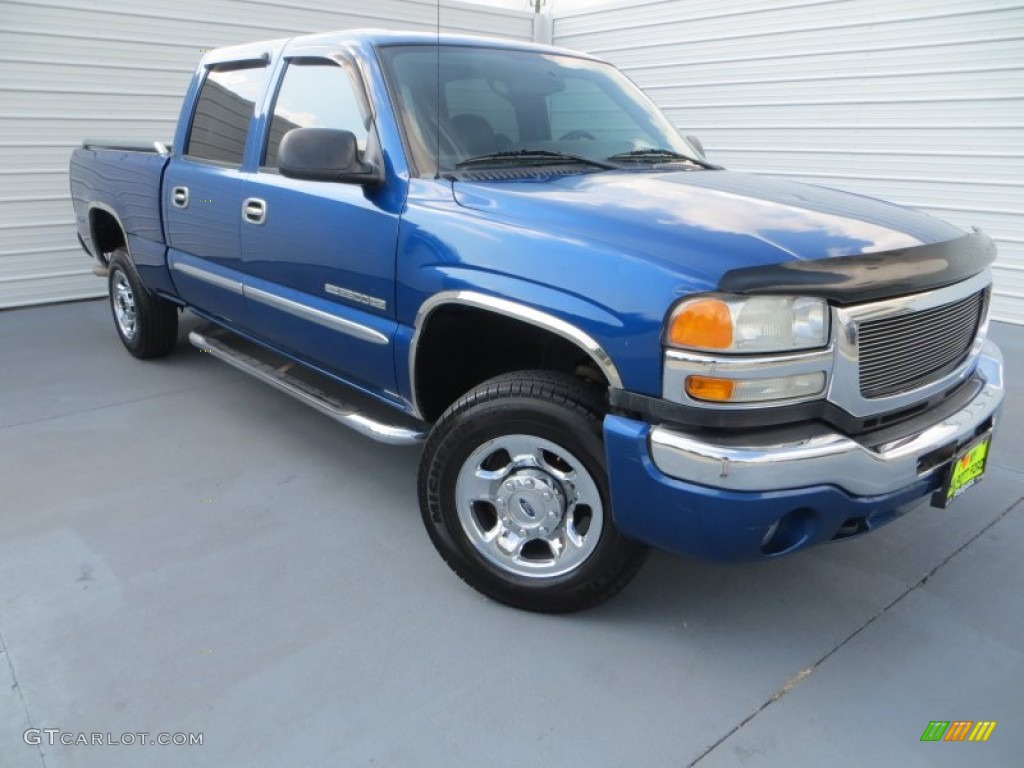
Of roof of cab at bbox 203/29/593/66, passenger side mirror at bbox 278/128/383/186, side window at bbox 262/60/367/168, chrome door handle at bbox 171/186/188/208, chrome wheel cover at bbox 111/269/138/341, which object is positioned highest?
roof of cab at bbox 203/29/593/66

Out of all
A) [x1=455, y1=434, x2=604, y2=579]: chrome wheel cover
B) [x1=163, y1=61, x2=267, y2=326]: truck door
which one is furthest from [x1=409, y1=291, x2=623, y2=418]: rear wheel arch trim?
[x1=163, y1=61, x2=267, y2=326]: truck door

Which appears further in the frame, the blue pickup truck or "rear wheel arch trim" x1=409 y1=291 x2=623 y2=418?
"rear wheel arch trim" x1=409 y1=291 x2=623 y2=418

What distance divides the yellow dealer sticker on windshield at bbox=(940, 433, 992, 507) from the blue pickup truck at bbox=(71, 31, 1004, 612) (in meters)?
0.01

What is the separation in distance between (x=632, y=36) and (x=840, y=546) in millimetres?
8000

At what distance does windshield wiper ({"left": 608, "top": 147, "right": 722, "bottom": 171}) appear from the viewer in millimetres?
3169

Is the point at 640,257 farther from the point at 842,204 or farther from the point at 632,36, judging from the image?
the point at 632,36

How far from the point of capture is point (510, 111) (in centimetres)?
312

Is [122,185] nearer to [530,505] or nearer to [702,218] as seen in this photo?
[530,505]

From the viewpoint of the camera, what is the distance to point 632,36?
9.32 meters

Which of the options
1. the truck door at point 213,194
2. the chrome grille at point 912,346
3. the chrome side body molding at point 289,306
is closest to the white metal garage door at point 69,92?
the truck door at point 213,194

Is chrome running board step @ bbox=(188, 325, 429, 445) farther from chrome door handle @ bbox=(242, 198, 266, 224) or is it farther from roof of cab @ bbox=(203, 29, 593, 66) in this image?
roof of cab @ bbox=(203, 29, 593, 66)

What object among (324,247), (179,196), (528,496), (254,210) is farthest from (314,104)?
(528,496)

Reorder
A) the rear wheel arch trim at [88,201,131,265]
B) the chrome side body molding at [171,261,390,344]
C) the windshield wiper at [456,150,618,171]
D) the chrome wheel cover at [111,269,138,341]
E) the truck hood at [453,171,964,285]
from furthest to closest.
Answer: the chrome wheel cover at [111,269,138,341] < the rear wheel arch trim at [88,201,131,265] < the chrome side body molding at [171,261,390,344] < the windshield wiper at [456,150,618,171] < the truck hood at [453,171,964,285]

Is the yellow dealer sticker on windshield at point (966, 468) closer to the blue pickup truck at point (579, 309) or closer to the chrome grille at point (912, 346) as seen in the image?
the blue pickup truck at point (579, 309)
